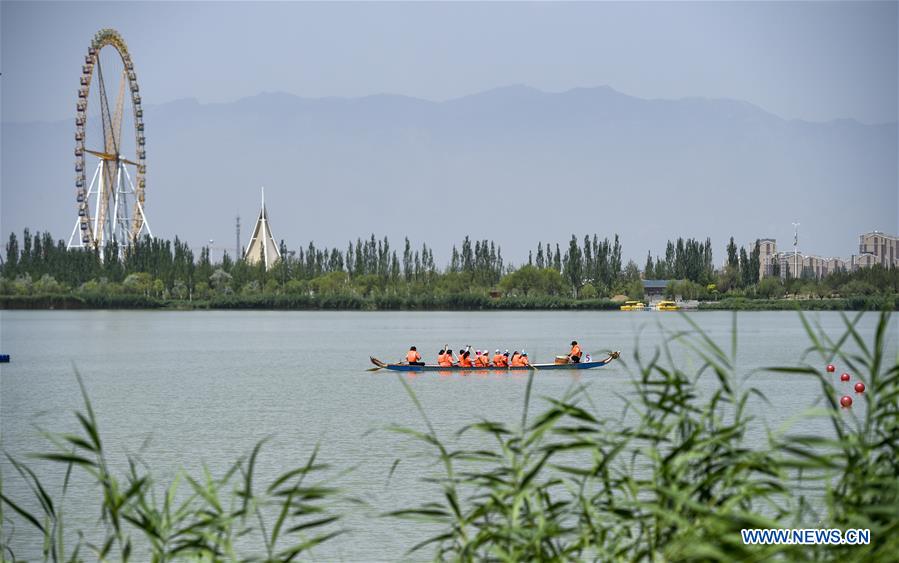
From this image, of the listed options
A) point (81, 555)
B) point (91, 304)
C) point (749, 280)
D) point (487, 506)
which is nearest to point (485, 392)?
point (81, 555)

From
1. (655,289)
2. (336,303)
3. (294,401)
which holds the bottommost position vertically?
(294,401)

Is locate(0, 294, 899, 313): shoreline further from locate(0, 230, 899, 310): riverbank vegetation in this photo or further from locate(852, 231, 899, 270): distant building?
locate(852, 231, 899, 270): distant building

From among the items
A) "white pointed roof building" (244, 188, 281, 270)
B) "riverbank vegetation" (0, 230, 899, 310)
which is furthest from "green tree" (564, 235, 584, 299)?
"white pointed roof building" (244, 188, 281, 270)

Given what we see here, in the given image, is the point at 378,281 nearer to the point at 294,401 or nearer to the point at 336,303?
the point at 336,303

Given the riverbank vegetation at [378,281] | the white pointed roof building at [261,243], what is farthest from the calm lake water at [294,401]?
the white pointed roof building at [261,243]

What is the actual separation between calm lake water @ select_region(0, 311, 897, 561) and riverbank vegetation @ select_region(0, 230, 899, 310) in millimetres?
43707

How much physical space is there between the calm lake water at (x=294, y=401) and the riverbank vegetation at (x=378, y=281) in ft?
143

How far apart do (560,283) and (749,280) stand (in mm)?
18523

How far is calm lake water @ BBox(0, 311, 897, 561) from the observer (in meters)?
16.2

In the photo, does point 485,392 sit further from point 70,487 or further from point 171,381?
point 70,487

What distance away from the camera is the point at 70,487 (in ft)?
54.8

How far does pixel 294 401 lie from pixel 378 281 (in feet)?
279

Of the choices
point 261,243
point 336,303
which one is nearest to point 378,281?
point 336,303

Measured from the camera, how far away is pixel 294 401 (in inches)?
1199
